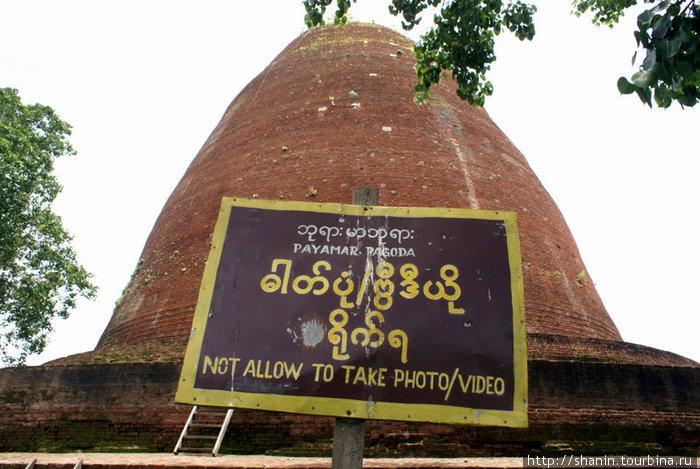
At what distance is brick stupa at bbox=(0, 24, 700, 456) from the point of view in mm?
5020

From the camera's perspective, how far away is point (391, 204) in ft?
25.1

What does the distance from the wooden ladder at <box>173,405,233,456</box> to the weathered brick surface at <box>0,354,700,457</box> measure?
131mm

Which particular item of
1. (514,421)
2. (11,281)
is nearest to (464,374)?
(514,421)

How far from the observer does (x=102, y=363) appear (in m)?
5.83

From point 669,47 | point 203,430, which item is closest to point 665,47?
point 669,47

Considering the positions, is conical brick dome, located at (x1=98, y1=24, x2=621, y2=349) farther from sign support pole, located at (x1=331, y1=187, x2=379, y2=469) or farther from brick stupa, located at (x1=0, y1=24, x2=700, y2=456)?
sign support pole, located at (x1=331, y1=187, x2=379, y2=469)

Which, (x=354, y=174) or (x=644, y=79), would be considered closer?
(x=644, y=79)

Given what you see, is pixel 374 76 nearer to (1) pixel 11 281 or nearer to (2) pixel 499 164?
(2) pixel 499 164

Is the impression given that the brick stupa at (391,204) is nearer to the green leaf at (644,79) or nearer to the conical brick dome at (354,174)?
the conical brick dome at (354,174)

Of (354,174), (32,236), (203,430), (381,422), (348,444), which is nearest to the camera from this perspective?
(348,444)

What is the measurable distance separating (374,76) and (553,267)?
500 centimetres

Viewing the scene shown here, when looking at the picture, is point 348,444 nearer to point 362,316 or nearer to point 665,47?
point 362,316

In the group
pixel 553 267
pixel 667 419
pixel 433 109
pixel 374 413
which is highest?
pixel 433 109

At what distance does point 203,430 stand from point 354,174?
173 inches
